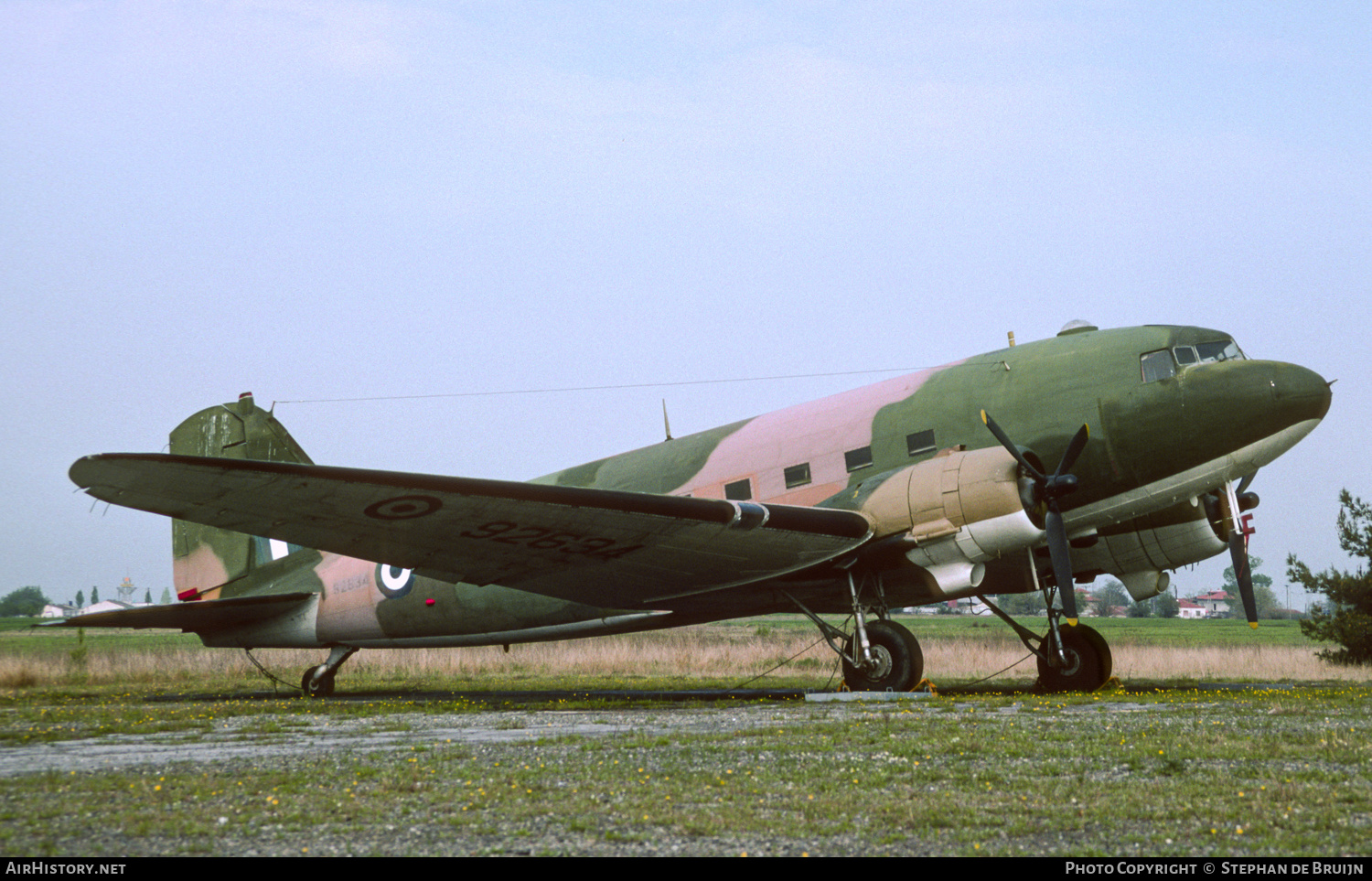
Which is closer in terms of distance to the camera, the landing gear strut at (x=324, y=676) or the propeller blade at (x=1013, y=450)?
the propeller blade at (x=1013, y=450)

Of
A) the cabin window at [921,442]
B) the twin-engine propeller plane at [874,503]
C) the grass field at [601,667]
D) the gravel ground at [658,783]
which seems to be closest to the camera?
the gravel ground at [658,783]

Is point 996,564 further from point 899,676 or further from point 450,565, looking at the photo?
point 450,565

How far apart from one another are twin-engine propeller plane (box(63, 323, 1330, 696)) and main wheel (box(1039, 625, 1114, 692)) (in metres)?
0.04

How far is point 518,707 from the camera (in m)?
14.9

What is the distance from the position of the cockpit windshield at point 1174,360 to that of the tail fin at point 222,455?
16.3m

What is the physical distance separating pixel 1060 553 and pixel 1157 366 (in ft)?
9.93

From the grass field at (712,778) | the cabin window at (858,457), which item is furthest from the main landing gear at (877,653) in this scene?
the cabin window at (858,457)

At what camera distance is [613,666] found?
31297mm

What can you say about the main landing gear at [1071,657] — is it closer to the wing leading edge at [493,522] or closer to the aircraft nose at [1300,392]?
the wing leading edge at [493,522]

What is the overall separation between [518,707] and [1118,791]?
9.83 metres

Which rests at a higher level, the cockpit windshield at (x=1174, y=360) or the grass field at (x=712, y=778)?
the cockpit windshield at (x=1174, y=360)

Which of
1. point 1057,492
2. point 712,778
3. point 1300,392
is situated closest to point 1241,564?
point 1300,392

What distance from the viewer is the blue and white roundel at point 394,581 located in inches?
766
